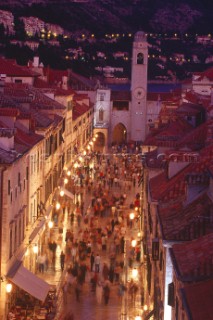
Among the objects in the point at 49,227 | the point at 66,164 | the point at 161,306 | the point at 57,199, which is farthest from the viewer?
the point at 66,164

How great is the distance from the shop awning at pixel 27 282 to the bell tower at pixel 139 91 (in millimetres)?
68691

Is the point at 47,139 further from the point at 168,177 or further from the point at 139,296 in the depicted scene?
the point at 168,177

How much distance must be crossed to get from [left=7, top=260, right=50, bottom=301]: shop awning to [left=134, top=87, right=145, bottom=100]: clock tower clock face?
69671mm

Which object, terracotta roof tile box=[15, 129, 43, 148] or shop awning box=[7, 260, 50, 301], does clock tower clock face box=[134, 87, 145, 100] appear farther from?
shop awning box=[7, 260, 50, 301]

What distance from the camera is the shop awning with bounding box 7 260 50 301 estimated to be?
26766 mm

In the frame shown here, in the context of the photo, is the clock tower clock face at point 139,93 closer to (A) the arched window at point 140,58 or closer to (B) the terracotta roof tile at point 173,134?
(A) the arched window at point 140,58

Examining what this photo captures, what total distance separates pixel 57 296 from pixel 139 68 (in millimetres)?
70287

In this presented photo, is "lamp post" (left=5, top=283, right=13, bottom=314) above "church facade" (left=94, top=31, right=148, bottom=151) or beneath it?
beneath

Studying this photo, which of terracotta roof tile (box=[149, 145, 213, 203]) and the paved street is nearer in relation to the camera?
Result: terracotta roof tile (box=[149, 145, 213, 203])

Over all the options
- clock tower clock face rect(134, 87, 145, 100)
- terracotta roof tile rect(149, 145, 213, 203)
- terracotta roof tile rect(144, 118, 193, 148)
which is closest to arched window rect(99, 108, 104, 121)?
clock tower clock face rect(134, 87, 145, 100)

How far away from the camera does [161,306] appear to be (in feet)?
64.0

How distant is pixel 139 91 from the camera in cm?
9750

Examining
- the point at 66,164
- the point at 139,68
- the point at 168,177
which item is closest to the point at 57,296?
the point at 168,177

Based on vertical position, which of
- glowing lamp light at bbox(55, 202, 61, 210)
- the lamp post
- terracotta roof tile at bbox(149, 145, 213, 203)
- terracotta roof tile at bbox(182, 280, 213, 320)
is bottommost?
terracotta roof tile at bbox(182, 280, 213, 320)
